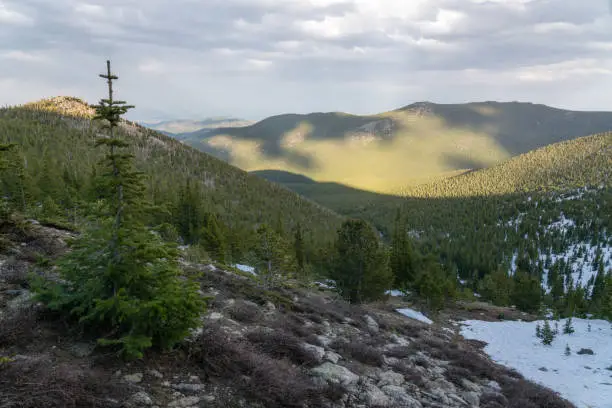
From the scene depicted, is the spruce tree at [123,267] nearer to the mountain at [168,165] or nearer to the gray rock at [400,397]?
the gray rock at [400,397]

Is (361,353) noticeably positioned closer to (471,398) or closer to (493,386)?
(471,398)

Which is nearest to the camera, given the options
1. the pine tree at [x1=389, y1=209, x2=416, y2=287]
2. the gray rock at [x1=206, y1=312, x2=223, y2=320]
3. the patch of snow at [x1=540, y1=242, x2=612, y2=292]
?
the gray rock at [x1=206, y1=312, x2=223, y2=320]

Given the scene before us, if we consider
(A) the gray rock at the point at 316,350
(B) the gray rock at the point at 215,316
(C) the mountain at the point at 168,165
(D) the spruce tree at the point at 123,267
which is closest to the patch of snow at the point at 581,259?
(C) the mountain at the point at 168,165

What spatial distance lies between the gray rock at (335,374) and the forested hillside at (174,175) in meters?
47.4

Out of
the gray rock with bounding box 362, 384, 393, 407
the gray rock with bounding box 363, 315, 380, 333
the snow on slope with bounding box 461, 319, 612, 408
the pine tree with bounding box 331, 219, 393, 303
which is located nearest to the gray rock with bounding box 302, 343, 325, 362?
the gray rock with bounding box 362, 384, 393, 407

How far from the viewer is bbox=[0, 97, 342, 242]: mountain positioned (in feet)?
279

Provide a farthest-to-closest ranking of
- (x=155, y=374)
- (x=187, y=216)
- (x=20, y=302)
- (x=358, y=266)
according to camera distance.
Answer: (x=187, y=216), (x=358, y=266), (x=20, y=302), (x=155, y=374)

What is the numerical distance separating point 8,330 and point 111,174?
144 inches

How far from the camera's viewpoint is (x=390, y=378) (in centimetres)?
1017

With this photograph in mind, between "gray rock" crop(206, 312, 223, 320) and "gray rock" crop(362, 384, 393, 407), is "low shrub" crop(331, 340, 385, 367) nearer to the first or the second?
"gray rock" crop(362, 384, 393, 407)

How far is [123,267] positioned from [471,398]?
10.6 m

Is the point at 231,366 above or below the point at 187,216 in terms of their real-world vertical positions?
above

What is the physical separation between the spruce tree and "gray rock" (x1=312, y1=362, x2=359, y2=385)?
3.81m

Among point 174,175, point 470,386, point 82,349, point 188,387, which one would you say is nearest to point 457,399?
point 470,386
